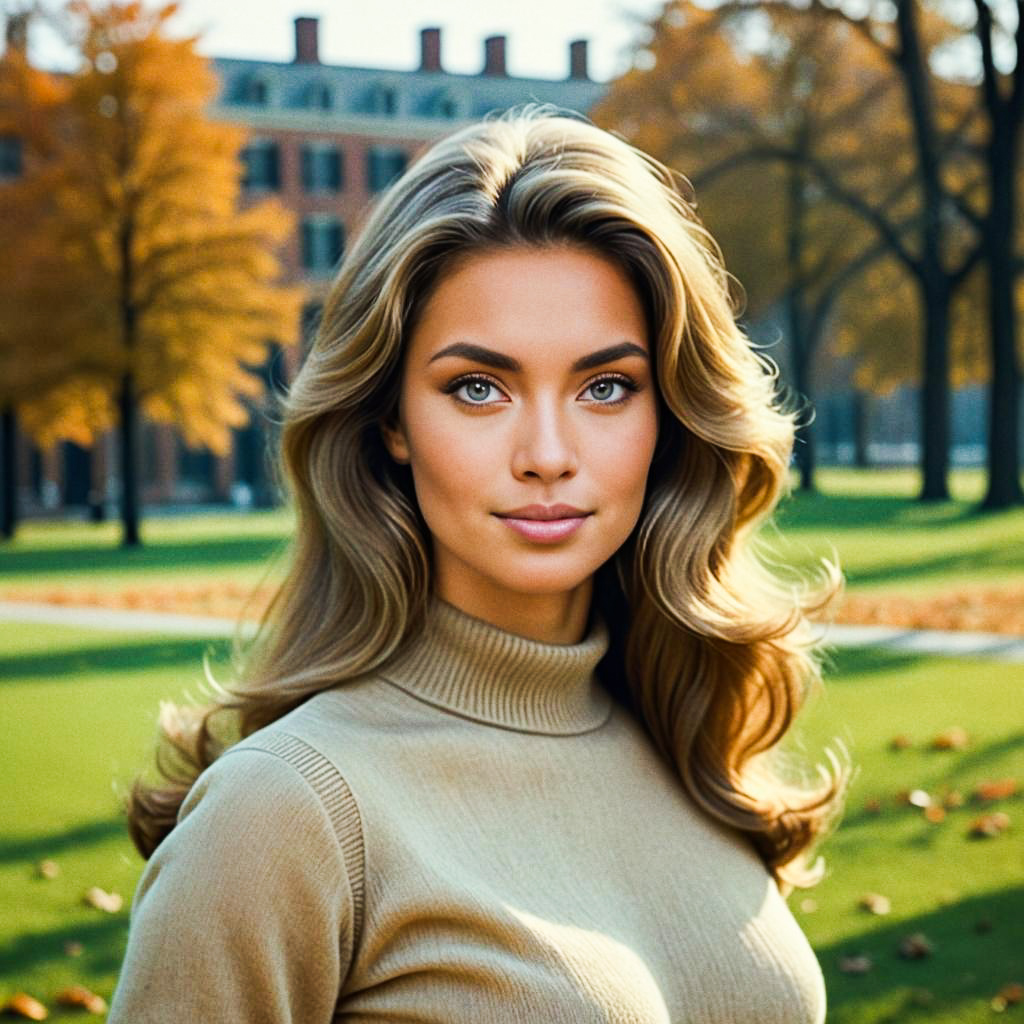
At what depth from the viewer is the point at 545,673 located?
2221 mm

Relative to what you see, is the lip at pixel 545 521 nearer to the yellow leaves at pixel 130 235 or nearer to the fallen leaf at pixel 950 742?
the fallen leaf at pixel 950 742

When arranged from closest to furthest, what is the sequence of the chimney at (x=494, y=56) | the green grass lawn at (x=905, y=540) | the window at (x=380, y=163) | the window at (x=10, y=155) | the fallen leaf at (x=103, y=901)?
the fallen leaf at (x=103, y=901)
the green grass lawn at (x=905, y=540)
the window at (x=10, y=155)
the window at (x=380, y=163)
the chimney at (x=494, y=56)

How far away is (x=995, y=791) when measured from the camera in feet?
22.7

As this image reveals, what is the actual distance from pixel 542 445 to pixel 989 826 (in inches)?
191

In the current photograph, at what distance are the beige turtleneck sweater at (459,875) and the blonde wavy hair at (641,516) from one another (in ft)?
0.31

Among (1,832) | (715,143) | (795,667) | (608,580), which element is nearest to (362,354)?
(608,580)

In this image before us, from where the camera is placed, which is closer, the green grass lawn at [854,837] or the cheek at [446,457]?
the cheek at [446,457]

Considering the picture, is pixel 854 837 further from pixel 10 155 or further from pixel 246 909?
pixel 10 155

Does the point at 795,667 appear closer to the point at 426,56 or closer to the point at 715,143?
the point at 715,143

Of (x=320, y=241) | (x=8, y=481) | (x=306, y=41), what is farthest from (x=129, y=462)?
(x=306, y=41)

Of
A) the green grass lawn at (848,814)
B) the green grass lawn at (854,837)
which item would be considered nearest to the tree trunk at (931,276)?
the green grass lawn at (848,814)

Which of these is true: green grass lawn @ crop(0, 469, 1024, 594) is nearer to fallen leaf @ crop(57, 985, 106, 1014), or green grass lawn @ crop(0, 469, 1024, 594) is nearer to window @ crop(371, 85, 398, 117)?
fallen leaf @ crop(57, 985, 106, 1014)

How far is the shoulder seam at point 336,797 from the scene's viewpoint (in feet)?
5.83

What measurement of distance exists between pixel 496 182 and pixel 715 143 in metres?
33.5
